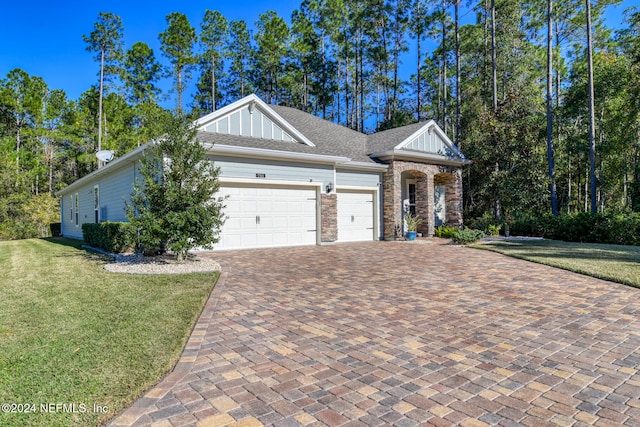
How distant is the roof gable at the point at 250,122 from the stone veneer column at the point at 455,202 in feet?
26.6

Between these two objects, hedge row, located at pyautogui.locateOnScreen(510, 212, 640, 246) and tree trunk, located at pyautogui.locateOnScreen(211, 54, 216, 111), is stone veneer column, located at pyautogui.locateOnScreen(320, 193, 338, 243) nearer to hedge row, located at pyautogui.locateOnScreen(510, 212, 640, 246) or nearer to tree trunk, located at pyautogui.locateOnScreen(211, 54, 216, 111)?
hedge row, located at pyautogui.locateOnScreen(510, 212, 640, 246)

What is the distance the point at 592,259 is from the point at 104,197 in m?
17.5

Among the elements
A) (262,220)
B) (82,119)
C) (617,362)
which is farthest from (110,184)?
(82,119)

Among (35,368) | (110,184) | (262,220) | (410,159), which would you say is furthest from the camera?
(410,159)

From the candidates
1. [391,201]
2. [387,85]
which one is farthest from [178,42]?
[391,201]

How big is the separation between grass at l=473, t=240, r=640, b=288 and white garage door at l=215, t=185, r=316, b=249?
6.03 meters

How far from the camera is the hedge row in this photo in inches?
520

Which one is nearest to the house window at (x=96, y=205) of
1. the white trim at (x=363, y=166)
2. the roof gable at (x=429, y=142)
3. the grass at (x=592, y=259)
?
the white trim at (x=363, y=166)

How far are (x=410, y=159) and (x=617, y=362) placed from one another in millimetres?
13282

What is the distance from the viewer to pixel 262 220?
1230 centimetres

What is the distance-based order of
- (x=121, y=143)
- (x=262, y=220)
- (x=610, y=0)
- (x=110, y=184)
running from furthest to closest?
1. (x=121, y=143)
2. (x=610, y=0)
3. (x=110, y=184)
4. (x=262, y=220)

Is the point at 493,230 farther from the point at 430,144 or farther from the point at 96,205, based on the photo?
the point at 96,205

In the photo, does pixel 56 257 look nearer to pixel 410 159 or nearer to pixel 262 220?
pixel 262 220

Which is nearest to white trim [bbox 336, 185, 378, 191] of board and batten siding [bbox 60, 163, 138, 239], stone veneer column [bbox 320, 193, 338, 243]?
stone veneer column [bbox 320, 193, 338, 243]
